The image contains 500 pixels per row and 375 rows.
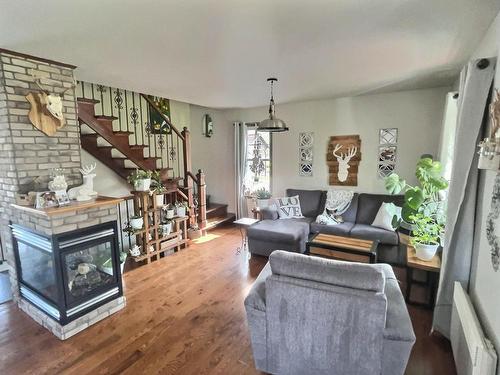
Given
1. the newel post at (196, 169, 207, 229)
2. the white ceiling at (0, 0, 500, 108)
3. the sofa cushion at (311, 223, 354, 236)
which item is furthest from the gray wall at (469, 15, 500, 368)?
the newel post at (196, 169, 207, 229)

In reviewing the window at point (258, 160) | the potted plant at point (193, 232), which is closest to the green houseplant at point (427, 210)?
the window at point (258, 160)

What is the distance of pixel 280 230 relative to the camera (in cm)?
387

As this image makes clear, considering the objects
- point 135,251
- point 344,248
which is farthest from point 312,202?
point 135,251

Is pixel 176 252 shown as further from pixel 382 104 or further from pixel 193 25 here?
pixel 382 104

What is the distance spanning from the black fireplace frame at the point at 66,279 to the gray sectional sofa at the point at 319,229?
1.86 metres

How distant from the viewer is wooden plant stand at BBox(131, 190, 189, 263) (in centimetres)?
380

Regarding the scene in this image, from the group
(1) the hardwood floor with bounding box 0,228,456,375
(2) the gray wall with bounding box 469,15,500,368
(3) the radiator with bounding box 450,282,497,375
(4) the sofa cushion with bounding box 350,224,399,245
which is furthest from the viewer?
(4) the sofa cushion with bounding box 350,224,399,245

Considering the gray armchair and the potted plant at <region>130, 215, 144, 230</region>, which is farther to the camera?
the potted plant at <region>130, 215, 144, 230</region>

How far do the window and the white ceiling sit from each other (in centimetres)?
219

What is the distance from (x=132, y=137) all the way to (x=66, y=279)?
3015 millimetres

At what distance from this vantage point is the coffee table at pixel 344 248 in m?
3.08

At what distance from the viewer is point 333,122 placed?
4.83 m

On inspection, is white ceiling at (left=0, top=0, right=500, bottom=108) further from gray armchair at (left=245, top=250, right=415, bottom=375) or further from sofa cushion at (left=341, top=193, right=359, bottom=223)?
sofa cushion at (left=341, top=193, right=359, bottom=223)

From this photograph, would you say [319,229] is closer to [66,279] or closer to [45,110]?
[66,279]
